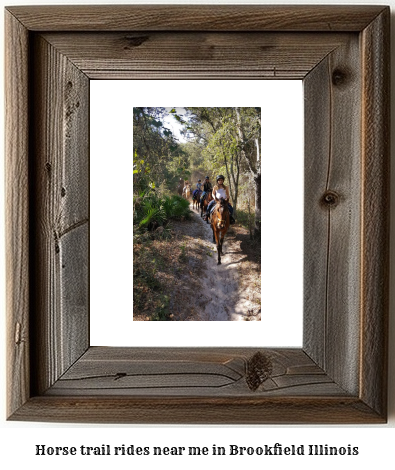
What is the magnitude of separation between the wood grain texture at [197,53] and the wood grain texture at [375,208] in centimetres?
4

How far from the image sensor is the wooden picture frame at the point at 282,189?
55 cm

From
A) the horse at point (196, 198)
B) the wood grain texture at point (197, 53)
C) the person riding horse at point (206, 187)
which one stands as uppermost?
the wood grain texture at point (197, 53)

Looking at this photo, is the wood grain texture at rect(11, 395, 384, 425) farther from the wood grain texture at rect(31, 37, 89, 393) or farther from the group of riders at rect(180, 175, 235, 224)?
the group of riders at rect(180, 175, 235, 224)

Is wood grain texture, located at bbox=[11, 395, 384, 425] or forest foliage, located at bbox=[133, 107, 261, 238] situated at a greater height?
forest foliage, located at bbox=[133, 107, 261, 238]

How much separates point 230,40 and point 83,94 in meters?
0.17

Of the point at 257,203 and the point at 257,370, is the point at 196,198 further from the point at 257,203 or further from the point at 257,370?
the point at 257,370

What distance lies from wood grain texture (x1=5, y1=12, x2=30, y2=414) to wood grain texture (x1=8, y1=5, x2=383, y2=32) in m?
0.05

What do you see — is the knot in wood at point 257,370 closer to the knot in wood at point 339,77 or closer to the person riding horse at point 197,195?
the person riding horse at point 197,195

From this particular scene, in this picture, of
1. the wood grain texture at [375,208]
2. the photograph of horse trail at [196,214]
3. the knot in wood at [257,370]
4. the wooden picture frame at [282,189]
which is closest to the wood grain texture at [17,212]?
the wooden picture frame at [282,189]

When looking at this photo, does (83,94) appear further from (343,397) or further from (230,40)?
(343,397)

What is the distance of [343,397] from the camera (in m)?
0.56

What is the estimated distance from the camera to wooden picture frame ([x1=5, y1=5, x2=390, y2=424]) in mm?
549

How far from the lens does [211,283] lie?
0.57 metres

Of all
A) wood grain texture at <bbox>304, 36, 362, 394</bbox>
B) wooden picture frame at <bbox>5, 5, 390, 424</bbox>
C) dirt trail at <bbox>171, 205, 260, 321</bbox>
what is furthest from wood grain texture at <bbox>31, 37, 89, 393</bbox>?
wood grain texture at <bbox>304, 36, 362, 394</bbox>
